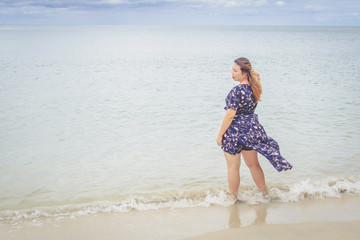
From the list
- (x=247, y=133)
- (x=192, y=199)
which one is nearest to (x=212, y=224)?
(x=192, y=199)

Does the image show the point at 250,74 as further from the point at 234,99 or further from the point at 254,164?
the point at 254,164

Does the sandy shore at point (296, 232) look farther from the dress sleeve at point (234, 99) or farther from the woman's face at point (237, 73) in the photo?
the woman's face at point (237, 73)

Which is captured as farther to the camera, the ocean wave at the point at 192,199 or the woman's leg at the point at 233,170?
the ocean wave at the point at 192,199

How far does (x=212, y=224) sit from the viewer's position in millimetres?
3861

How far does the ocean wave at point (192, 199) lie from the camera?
4293mm

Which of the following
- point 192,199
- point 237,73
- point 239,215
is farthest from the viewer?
point 192,199

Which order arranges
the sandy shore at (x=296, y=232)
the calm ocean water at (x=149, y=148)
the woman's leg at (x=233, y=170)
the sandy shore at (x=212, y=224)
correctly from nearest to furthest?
the sandy shore at (x=296, y=232) < the sandy shore at (x=212, y=224) < the woman's leg at (x=233, y=170) < the calm ocean water at (x=149, y=148)

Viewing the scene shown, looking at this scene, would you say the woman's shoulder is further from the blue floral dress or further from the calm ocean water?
the calm ocean water

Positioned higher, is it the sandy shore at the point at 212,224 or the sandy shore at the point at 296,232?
the sandy shore at the point at 296,232

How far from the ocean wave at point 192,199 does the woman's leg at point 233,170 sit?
0.52 feet

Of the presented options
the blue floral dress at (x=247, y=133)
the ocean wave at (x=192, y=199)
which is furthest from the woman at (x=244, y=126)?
the ocean wave at (x=192, y=199)

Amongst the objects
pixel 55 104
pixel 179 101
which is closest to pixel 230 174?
pixel 179 101

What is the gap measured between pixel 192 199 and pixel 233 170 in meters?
0.79

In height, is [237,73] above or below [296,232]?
above
